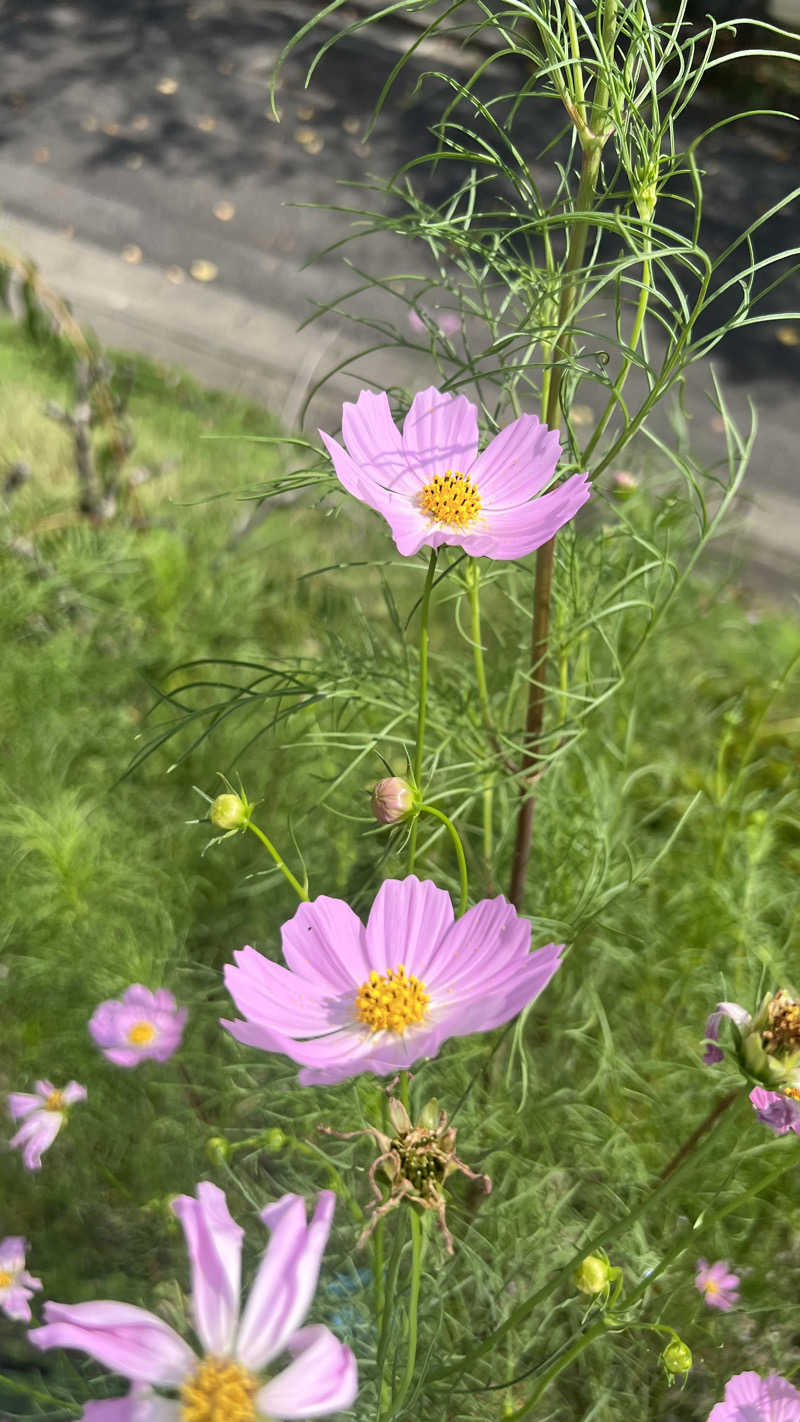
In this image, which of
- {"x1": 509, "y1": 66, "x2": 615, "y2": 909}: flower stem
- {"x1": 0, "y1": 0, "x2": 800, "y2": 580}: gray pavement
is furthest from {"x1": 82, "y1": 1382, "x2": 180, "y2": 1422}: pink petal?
{"x1": 0, "y1": 0, "x2": 800, "y2": 580}: gray pavement

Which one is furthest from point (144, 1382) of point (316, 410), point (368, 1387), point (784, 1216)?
point (316, 410)

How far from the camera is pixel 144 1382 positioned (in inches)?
18.7

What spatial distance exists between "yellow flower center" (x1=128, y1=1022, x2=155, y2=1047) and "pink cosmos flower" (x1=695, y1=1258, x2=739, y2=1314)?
59cm

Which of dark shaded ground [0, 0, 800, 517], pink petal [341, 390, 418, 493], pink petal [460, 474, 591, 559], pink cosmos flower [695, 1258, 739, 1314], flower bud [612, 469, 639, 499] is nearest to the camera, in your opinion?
pink petal [460, 474, 591, 559]

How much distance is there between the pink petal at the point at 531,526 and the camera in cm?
69

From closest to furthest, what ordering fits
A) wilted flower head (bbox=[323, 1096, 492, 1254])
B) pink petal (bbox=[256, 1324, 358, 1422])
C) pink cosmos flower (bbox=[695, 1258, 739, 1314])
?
pink petal (bbox=[256, 1324, 358, 1422]) < wilted flower head (bbox=[323, 1096, 492, 1254]) < pink cosmos flower (bbox=[695, 1258, 739, 1314])

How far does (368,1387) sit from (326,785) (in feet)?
2.67

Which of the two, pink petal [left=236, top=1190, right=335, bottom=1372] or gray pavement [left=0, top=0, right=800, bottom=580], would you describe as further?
gray pavement [left=0, top=0, right=800, bottom=580]

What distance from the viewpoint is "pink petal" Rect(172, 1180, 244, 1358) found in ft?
1.65

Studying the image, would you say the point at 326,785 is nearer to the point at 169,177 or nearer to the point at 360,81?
the point at 169,177

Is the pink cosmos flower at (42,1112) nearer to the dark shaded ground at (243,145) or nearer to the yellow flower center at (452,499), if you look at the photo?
the yellow flower center at (452,499)

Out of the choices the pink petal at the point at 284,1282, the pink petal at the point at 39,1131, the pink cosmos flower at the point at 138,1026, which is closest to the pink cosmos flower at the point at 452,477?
the pink petal at the point at 284,1282

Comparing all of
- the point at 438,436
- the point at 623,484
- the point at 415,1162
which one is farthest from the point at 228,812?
the point at 623,484

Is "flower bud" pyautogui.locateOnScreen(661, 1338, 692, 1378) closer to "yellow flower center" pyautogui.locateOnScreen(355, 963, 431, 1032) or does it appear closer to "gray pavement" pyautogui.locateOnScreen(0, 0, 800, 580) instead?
"yellow flower center" pyautogui.locateOnScreen(355, 963, 431, 1032)
